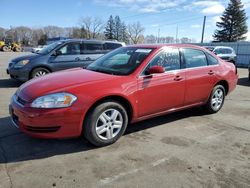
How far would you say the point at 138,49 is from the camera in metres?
4.93

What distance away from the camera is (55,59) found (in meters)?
9.10

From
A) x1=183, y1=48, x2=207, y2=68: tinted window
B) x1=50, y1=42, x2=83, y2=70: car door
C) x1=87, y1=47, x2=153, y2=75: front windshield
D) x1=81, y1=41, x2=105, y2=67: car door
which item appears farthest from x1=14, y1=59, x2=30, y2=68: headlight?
x1=183, y1=48, x2=207, y2=68: tinted window

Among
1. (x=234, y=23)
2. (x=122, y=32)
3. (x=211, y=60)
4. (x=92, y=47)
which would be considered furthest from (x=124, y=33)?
(x=211, y=60)

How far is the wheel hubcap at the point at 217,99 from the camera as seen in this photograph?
5805 millimetres

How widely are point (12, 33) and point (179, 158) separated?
12656cm

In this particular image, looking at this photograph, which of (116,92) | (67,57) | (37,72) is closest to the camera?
(116,92)

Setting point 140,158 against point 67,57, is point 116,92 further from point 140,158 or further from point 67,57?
point 67,57

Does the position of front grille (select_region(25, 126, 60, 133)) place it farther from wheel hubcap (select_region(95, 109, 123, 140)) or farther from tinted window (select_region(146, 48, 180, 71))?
tinted window (select_region(146, 48, 180, 71))

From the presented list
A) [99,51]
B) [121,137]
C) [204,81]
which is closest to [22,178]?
[121,137]

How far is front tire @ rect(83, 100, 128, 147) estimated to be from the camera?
376cm

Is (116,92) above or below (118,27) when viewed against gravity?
below

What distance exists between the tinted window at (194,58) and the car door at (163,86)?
0.25 metres

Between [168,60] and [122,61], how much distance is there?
86 centimetres

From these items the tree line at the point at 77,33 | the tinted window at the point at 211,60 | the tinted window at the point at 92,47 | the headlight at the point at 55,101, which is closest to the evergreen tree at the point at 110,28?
the tree line at the point at 77,33
